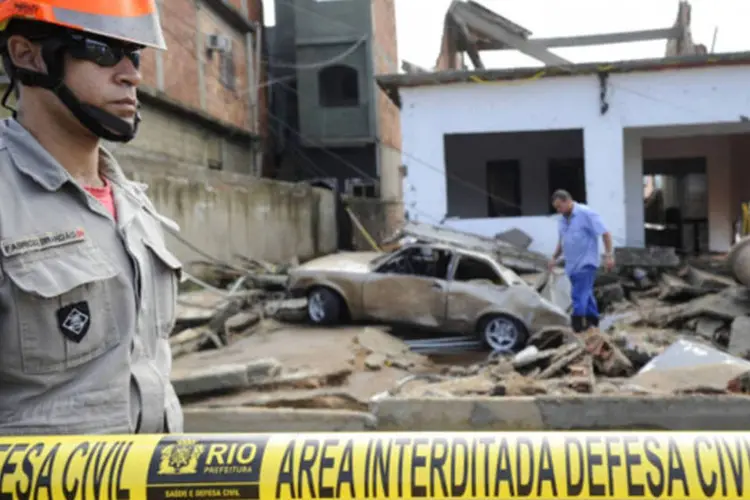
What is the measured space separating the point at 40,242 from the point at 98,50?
51cm

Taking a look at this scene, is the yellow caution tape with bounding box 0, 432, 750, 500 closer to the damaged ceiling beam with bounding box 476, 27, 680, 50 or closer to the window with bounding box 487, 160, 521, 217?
the damaged ceiling beam with bounding box 476, 27, 680, 50

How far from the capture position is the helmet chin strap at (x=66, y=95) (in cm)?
167

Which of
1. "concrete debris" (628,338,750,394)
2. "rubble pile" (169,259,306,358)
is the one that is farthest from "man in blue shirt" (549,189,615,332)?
"rubble pile" (169,259,306,358)

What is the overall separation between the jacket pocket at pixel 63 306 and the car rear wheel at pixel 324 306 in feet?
29.7

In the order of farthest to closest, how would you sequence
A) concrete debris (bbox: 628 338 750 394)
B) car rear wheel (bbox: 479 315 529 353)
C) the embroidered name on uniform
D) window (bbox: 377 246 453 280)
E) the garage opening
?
the garage opening
window (bbox: 377 246 453 280)
car rear wheel (bbox: 479 315 529 353)
concrete debris (bbox: 628 338 750 394)
the embroidered name on uniform

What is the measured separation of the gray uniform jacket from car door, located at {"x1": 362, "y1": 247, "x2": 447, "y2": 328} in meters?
8.38

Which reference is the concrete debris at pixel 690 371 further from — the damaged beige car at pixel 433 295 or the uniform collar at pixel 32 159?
the uniform collar at pixel 32 159

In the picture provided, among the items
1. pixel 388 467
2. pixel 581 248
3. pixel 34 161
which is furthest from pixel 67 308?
pixel 581 248

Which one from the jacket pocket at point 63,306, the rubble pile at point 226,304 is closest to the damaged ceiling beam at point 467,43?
the rubble pile at point 226,304

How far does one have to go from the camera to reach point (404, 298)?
10.3 metres

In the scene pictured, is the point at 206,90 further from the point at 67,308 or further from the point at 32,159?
the point at 67,308

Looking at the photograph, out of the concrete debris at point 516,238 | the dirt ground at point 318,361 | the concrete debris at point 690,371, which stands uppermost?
the concrete debris at point 516,238

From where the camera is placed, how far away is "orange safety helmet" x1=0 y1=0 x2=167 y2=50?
1.61 meters

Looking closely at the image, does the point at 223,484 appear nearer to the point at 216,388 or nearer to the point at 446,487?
the point at 446,487
